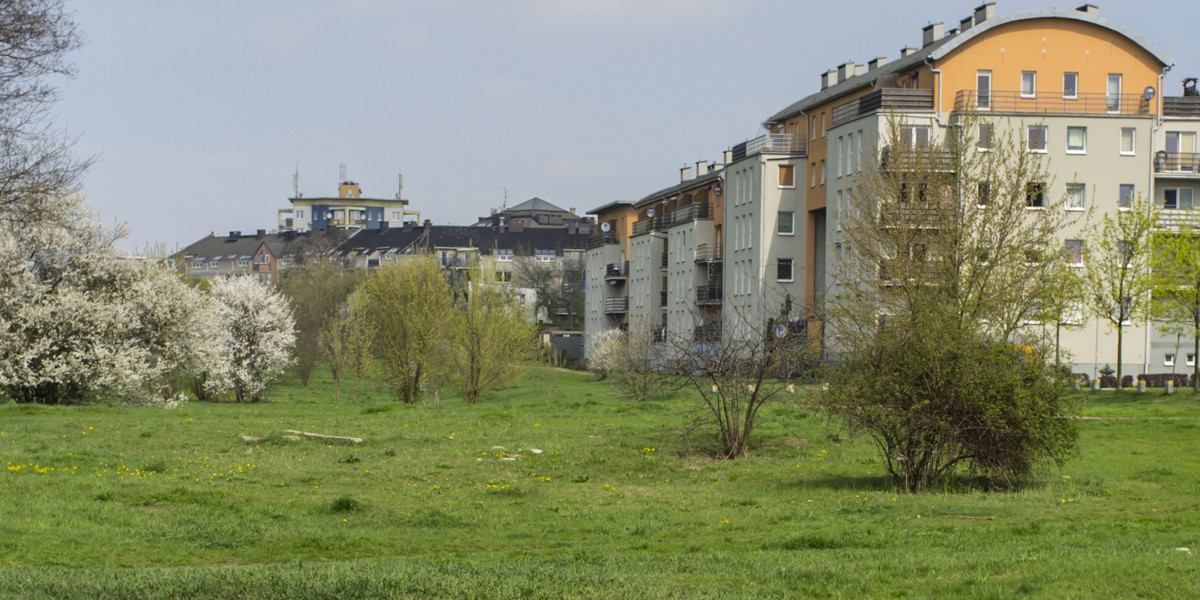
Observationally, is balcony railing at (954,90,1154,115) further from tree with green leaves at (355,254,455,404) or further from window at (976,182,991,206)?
tree with green leaves at (355,254,455,404)

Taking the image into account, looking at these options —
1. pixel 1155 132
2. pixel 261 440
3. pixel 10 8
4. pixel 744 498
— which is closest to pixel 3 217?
pixel 10 8

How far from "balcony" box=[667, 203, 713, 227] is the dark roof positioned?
278ft

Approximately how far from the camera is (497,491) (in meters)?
20.1

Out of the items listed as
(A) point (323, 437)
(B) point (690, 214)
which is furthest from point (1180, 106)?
(A) point (323, 437)

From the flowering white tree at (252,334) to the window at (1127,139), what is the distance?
4298 centimetres

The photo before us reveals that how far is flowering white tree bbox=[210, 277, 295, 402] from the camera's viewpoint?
61.9 metres

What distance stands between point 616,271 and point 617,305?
3.59 meters

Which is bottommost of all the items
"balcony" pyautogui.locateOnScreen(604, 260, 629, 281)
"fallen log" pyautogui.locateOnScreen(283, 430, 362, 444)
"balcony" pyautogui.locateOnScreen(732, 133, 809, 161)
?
"fallen log" pyautogui.locateOnScreen(283, 430, 362, 444)

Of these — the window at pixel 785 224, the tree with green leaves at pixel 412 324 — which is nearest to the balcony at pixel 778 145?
the window at pixel 785 224

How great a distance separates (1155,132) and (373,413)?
44.4m

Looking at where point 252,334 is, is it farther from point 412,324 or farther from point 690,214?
point 690,214

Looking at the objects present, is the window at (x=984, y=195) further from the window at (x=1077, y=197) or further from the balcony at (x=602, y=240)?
the balcony at (x=602, y=240)

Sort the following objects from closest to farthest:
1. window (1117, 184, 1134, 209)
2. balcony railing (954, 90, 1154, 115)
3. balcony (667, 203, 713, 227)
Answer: window (1117, 184, 1134, 209)
balcony railing (954, 90, 1154, 115)
balcony (667, 203, 713, 227)

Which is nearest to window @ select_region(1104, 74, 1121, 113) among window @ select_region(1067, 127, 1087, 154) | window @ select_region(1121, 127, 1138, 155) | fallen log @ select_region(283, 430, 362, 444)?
window @ select_region(1121, 127, 1138, 155)
